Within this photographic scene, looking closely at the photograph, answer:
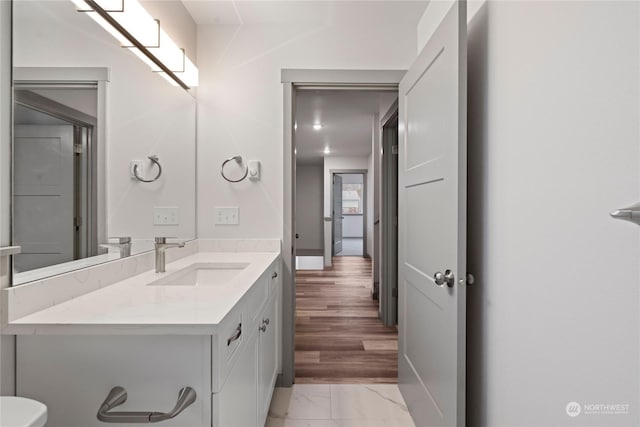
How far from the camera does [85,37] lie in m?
1.38

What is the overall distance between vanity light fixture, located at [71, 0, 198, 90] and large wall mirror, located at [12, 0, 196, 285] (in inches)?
1.6

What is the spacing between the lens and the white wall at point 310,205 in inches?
375

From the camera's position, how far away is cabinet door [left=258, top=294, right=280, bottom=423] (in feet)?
5.49

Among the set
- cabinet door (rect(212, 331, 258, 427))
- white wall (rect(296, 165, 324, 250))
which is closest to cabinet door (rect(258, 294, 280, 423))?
cabinet door (rect(212, 331, 258, 427))

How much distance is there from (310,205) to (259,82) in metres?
7.17

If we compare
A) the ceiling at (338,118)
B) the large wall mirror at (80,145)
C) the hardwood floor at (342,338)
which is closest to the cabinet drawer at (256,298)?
the large wall mirror at (80,145)

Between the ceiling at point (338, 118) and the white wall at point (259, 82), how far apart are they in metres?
0.44

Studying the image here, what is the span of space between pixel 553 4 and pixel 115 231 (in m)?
1.76

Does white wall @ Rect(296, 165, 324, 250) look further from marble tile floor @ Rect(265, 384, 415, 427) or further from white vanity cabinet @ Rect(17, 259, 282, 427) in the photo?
white vanity cabinet @ Rect(17, 259, 282, 427)

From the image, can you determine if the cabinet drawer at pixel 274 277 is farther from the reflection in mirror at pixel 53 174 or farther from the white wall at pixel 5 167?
the white wall at pixel 5 167

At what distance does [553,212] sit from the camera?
1026mm

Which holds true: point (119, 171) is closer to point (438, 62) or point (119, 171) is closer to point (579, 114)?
point (438, 62)

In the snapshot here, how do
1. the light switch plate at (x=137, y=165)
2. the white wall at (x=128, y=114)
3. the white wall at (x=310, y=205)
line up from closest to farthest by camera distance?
the white wall at (x=128, y=114)
the light switch plate at (x=137, y=165)
the white wall at (x=310, y=205)

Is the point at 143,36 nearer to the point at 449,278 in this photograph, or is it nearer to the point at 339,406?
the point at 449,278
